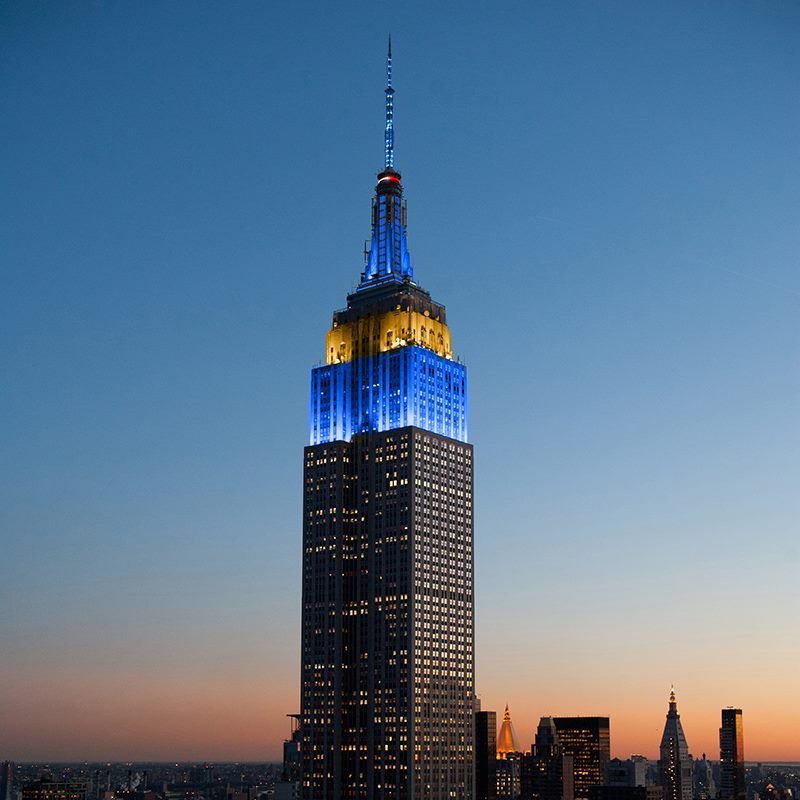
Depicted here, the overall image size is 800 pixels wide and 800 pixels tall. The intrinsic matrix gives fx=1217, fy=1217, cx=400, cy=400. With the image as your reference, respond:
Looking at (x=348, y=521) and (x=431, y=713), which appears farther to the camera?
(x=348, y=521)

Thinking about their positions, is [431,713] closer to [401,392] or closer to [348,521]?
[348,521]

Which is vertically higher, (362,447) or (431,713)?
(362,447)

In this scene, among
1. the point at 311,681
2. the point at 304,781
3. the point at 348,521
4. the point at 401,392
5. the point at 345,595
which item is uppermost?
the point at 401,392

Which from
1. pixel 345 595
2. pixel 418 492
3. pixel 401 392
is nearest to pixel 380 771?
pixel 345 595

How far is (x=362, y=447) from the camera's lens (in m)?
200

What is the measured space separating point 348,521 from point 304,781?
136 feet

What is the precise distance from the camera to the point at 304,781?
192000 mm

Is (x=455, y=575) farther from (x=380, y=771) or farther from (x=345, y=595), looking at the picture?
(x=380, y=771)

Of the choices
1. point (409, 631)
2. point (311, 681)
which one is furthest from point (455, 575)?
point (311, 681)

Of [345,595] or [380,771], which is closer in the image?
[380,771]

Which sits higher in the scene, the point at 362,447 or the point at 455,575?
the point at 362,447

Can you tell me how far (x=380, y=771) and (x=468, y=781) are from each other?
17.1 meters

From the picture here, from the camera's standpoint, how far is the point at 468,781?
192 m

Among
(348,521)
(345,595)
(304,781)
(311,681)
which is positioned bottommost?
(304,781)
